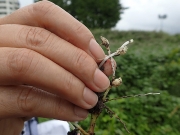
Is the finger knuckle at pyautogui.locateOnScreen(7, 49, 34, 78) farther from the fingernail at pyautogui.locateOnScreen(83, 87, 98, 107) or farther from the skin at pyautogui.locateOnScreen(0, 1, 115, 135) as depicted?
the fingernail at pyautogui.locateOnScreen(83, 87, 98, 107)

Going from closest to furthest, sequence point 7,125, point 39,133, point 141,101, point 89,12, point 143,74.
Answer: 1. point 7,125
2. point 39,133
3. point 141,101
4. point 143,74
5. point 89,12

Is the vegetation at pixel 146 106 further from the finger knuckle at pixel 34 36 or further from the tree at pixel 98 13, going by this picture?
the tree at pixel 98 13

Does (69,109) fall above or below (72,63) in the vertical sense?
below

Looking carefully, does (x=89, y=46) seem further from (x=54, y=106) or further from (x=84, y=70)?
(x=54, y=106)

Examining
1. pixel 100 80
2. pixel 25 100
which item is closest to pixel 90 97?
pixel 100 80

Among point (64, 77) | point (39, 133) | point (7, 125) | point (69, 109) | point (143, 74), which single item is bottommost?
point (143, 74)

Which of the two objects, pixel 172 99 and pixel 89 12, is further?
pixel 89 12

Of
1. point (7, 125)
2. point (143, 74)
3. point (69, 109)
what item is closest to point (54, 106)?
point (69, 109)
